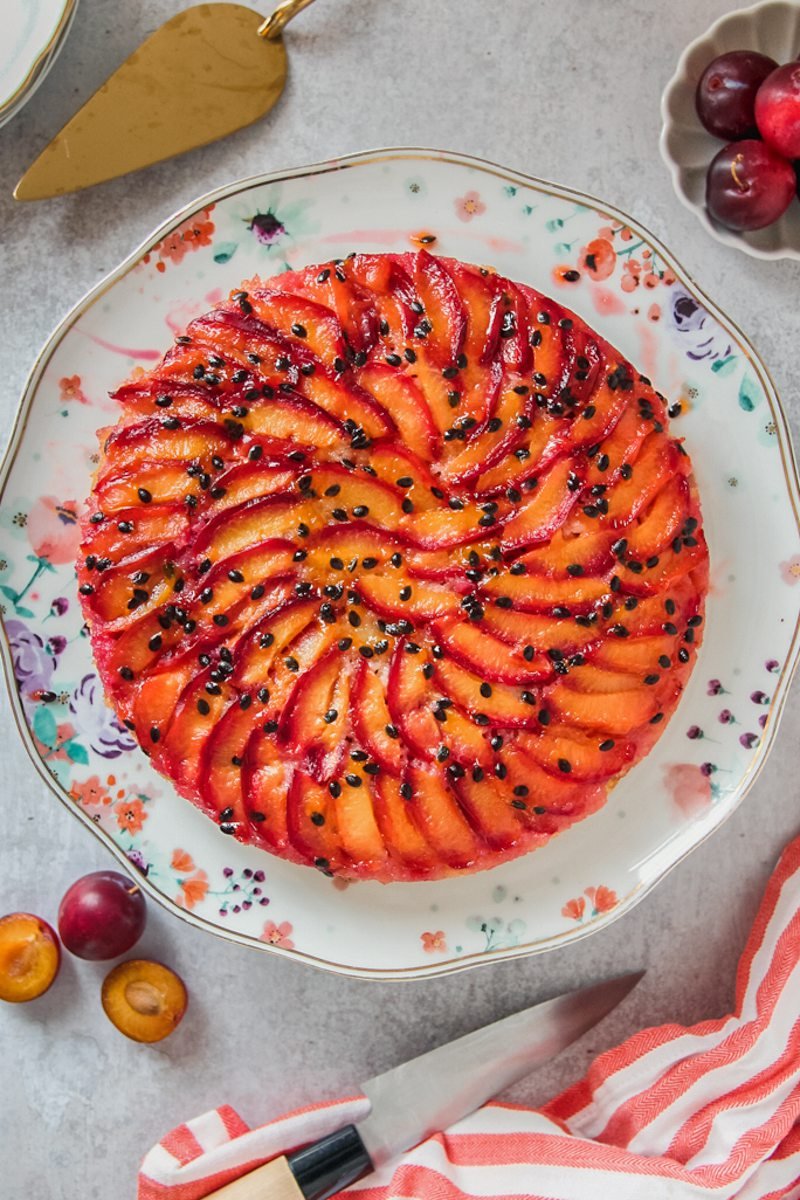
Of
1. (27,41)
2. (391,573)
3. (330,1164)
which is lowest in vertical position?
(330,1164)

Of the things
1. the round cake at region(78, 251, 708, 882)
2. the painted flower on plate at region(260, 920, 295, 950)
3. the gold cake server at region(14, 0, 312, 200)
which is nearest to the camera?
the round cake at region(78, 251, 708, 882)

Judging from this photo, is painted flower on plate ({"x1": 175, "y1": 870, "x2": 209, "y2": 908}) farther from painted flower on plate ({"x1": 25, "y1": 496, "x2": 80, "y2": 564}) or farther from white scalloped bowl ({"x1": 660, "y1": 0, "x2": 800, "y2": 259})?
white scalloped bowl ({"x1": 660, "y1": 0, "x2": 800, "y2": 259})

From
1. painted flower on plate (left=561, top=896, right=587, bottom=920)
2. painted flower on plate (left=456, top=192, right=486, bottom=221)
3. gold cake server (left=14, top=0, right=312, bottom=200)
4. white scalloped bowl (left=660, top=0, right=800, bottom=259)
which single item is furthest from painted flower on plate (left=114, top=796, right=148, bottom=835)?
white scalloped bowl (left=660, top=0, right=800, bottom=259)

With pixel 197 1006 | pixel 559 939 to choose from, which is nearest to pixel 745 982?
pixel 559 939

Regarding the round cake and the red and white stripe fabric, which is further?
the red and white stripe fabric

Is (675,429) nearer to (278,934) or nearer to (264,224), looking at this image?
(264,224)

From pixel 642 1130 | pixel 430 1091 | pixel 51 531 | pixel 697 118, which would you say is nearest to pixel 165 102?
pixel 51 531
